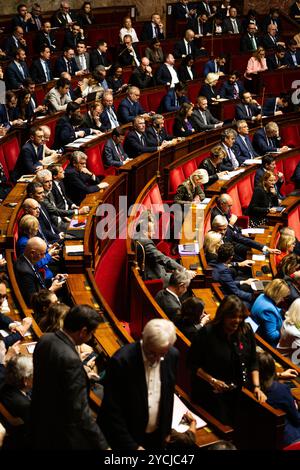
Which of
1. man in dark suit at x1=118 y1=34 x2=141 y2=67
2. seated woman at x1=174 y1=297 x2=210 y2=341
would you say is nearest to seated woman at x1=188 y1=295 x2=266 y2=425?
seated woman at x1=174 y1=297 x2=210 y2=341

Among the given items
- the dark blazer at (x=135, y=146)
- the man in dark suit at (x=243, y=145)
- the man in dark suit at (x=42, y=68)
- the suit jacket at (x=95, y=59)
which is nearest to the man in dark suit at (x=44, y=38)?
the suit jacket at (x=95, y=59)

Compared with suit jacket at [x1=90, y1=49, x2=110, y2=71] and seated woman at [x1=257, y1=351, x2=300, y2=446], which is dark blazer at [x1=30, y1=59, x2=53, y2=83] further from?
seated woman at [x1=257, y1=351, x2=300, y2=446]

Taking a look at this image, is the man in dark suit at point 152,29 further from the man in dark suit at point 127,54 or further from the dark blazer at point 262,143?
the dark blazer at point 262,143

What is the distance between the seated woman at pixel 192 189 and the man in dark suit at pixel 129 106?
195 centimetres

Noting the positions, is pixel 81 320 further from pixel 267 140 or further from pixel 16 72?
pixel 16 72

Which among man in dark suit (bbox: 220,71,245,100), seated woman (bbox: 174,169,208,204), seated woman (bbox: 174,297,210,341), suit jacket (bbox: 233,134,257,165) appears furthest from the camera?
man in dark suit (bbox: 220,71,245,100)

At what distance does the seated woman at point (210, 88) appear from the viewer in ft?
26.9

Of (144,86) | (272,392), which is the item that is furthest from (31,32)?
(272,392)

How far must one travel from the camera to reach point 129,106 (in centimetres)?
739

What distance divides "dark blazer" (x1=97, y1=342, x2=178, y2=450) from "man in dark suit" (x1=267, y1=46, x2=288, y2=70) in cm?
735

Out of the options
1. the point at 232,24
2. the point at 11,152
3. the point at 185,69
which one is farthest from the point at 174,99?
the point at 232,24

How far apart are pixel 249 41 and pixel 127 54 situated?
175cm

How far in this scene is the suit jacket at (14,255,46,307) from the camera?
3.83m
